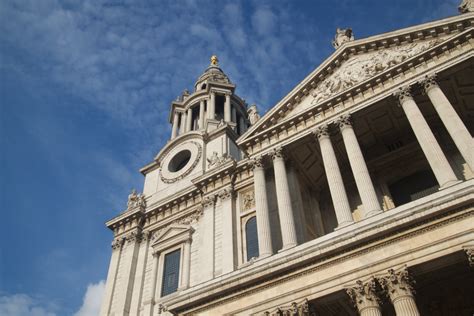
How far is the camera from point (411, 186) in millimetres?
21703

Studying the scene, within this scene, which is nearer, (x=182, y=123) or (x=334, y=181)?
(x=334, y=181)

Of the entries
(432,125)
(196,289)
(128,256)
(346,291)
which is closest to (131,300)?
(128,256)

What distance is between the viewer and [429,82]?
1952 centimetres

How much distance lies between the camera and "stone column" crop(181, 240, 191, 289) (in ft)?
78.5

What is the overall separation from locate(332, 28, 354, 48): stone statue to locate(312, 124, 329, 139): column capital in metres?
6.10

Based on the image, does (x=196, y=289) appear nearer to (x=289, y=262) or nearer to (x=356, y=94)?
(x=289, y=262)

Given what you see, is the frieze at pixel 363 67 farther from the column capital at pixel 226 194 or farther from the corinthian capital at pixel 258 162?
the column capital at pixel 226 194

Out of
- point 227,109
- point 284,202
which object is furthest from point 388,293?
point 227,109

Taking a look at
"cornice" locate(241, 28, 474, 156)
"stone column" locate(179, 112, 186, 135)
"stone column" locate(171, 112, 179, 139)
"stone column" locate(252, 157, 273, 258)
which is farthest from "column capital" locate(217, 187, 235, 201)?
"stone column" locate(179, 112, 186, 135)

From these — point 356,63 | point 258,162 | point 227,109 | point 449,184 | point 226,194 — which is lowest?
point 449,184

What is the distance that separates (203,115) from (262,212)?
66.5 feet

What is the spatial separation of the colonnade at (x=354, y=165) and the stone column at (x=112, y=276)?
11.4 m

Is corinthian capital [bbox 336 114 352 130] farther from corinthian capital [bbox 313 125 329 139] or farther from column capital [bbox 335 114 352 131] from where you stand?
corinthian capital [bbox 313 125 329 139]

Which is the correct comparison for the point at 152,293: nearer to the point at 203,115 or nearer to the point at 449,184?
the point at 449,184
